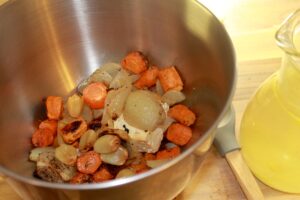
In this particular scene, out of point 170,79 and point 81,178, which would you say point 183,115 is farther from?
point 81,178

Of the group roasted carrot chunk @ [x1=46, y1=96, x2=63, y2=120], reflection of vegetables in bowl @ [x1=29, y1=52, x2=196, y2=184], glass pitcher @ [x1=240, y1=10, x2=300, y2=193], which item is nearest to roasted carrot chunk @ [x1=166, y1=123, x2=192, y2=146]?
reflection of vegetables in bowl @ [x1=29, y1=52, x2=196, y2=184]

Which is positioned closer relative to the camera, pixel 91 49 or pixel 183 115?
pixel 183 115

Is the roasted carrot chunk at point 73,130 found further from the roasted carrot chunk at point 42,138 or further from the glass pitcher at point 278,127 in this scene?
the glass pitcher at point 278,127

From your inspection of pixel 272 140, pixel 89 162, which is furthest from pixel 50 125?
pixel 272 140

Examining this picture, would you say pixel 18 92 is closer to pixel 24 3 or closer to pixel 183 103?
pixel 24 3

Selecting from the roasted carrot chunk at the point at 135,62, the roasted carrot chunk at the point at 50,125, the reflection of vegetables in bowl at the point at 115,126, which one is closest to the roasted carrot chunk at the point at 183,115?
the reflection of vegetables in bowl at the point at 115,126

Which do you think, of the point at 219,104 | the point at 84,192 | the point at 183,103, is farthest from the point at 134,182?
the point at 183,103

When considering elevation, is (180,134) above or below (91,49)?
below
